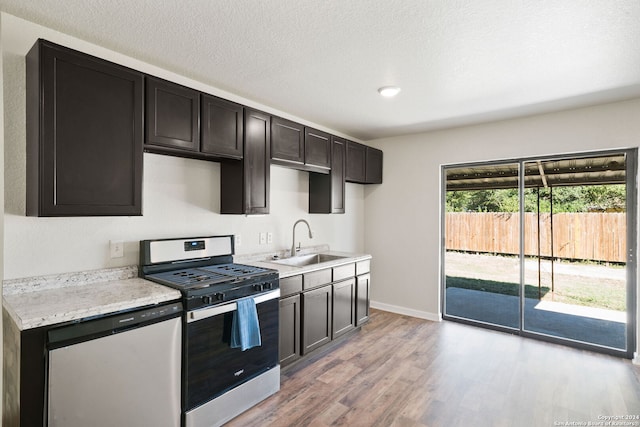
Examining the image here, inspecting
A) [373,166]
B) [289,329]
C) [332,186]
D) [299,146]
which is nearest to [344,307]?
[289,329]

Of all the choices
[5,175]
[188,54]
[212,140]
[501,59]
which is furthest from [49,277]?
[501,59]

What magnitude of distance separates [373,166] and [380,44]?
97.5 inches

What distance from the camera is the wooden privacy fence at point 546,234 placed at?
3369 mm

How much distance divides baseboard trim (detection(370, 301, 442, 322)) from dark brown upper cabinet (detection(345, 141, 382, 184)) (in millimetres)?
1763

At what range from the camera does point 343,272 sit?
11.5ft

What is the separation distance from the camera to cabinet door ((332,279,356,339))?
338 centimetres

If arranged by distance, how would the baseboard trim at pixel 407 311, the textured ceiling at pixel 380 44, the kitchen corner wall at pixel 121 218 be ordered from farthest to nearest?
the baseboard trim at pixel 407 311
the kitchen corner wall at pixel 121 218
the textured ceiling at pixel 380 44

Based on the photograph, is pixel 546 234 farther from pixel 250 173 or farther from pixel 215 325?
pixel 215 325

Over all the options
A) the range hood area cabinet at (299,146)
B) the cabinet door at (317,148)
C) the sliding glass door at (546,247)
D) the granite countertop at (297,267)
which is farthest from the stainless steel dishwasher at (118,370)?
the sliding glass door at (546,247)

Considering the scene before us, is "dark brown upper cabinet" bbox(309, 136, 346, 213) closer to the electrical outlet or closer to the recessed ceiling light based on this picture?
the recessed ceiling light

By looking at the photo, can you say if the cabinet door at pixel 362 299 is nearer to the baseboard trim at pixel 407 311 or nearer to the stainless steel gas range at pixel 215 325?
the baseboard trim at pixel 407 311

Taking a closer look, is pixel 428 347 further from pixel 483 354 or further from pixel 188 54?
pixel 188 54

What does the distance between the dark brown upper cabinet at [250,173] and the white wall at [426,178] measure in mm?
2242

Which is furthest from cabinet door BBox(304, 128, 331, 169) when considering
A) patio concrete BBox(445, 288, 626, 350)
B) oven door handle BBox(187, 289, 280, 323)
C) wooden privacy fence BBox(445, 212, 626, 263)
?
patio concrete BBox(445, 288, 626, 350)
